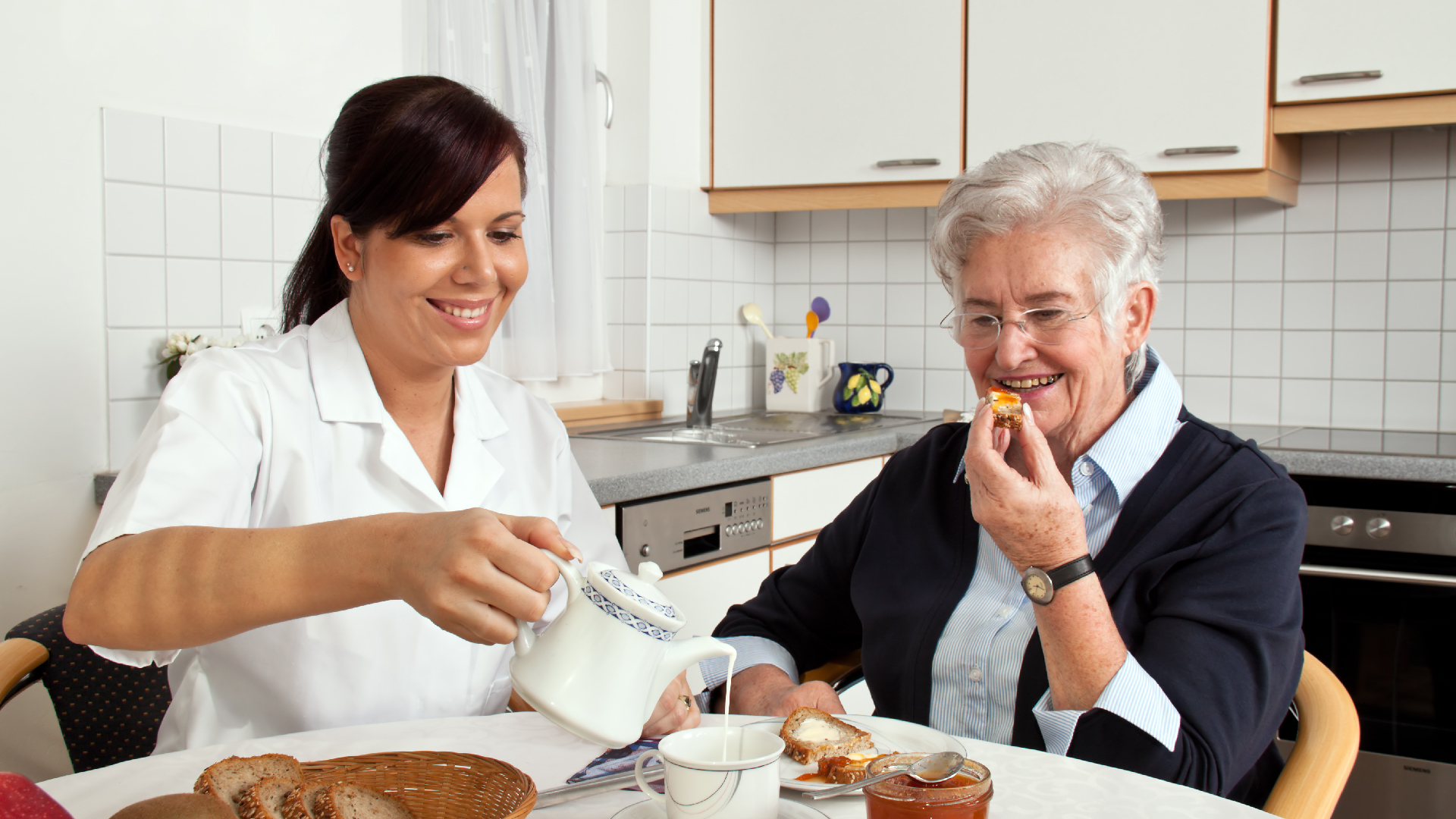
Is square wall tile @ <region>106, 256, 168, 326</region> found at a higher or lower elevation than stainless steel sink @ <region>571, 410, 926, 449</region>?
higher

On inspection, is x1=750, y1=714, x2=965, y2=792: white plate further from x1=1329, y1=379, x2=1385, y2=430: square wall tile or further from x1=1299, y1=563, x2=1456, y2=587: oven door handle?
x1=1329, y1=379, x2=1385, y2=430: square wall tile

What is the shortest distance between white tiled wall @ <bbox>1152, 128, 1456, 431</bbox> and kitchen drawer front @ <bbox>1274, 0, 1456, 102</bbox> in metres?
0.33

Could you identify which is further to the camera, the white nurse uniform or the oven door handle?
the oven door handle

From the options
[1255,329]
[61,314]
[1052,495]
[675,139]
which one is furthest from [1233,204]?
[61,314]

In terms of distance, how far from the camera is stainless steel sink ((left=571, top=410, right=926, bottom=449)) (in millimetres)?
2598

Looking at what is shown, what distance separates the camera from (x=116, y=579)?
912 mm

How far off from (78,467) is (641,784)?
1457 mm

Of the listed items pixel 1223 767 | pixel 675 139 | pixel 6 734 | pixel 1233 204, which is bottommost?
pixel 6 734

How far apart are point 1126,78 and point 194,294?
6.82 feet

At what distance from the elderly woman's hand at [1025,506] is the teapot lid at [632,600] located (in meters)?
0.48

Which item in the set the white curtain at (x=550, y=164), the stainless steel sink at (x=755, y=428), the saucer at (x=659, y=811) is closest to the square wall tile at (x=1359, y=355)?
the stainless steel sink at (x=755, y=428)

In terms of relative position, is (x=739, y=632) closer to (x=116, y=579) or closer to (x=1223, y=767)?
(x=1223, y=767)

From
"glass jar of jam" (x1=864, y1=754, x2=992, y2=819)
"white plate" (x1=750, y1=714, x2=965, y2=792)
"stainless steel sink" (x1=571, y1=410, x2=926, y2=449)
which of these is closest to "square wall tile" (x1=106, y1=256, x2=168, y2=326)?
"stainless steel sink" (x1=571, y1=410, x2=926, y2=449)

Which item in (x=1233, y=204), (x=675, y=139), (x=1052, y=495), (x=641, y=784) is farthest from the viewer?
(x=675, y=139)
